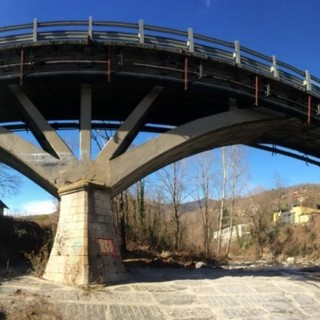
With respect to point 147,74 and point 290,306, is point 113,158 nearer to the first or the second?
point 147,74

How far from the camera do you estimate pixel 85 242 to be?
1389 centimetres

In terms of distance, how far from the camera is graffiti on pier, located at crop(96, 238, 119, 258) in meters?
14.3

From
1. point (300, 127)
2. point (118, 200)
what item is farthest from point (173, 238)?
point (300, 127)

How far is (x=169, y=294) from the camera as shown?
13.2 meters

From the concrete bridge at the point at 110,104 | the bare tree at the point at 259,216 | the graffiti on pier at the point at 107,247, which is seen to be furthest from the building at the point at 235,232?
the graffiti on pier at the point at 107,247

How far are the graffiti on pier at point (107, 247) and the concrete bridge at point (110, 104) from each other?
0.11 ft

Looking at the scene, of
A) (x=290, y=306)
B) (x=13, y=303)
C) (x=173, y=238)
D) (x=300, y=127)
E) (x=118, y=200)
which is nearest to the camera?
(x=13, y=303)

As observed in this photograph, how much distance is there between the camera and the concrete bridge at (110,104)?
14.8 metres

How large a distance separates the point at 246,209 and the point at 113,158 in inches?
1770

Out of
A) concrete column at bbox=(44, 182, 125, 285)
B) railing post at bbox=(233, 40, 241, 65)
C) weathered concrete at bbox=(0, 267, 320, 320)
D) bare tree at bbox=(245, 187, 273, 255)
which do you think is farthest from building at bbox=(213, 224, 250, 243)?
concrete column at bbox=(44, 182, 125, 285)

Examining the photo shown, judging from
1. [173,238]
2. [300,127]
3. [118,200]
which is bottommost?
[173,238]

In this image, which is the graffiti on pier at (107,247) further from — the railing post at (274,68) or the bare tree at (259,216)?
the bare tree at (259,216)

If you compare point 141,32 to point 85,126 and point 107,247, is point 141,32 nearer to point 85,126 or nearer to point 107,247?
point 85,126

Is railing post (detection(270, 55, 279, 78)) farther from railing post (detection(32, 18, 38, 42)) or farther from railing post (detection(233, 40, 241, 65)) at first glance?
railing post (detection(32, 18, 38, 42))
